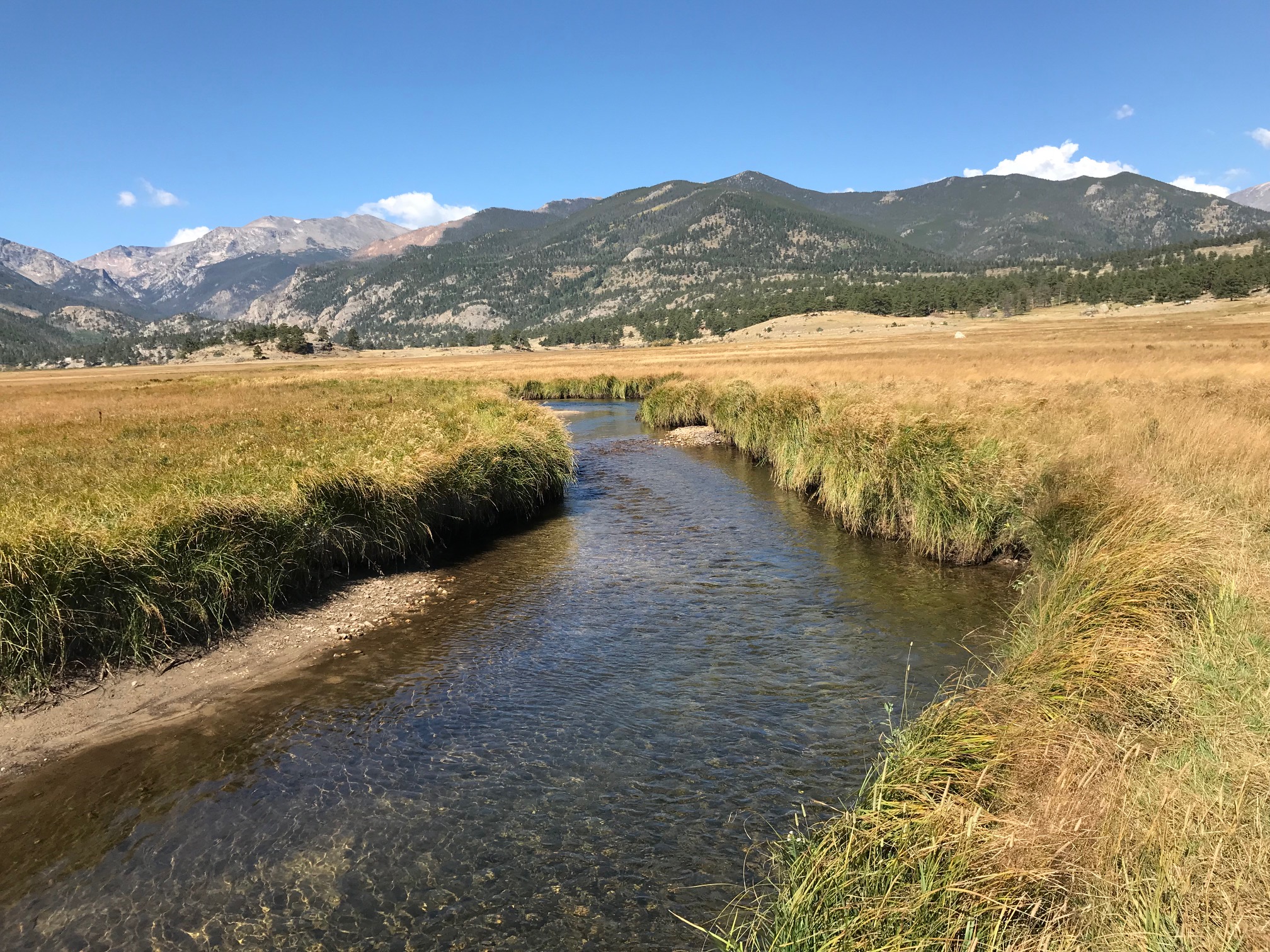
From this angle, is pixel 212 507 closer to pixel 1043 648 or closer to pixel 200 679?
pixel 200 679

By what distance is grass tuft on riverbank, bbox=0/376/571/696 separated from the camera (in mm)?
8984

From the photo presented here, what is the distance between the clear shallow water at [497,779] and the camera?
18.9ft

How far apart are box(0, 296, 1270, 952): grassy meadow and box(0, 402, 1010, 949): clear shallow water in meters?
0.94

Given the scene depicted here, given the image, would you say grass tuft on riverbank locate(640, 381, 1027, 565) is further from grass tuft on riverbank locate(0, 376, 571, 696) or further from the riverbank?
grass tuft on riverbank locate(0, 376, 571, 696)

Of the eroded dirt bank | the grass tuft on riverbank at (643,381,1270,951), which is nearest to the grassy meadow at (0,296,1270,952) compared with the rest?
the grass tuft on riverbank at (643,381,1270,951)

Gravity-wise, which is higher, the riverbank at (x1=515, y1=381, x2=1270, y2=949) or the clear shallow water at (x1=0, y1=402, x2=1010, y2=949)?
the riverbank at (x1=515, y1=381, x2=1270, y2=949)

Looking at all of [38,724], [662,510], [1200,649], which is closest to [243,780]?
[38,724]

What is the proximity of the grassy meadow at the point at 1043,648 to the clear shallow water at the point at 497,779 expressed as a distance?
0.94 meters

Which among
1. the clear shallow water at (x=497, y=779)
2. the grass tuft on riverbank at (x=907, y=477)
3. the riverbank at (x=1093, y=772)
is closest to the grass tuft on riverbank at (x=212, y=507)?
the clear shallow water at (x=497, y=779)

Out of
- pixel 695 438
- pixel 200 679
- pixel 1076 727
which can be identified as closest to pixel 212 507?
pixel 200 679

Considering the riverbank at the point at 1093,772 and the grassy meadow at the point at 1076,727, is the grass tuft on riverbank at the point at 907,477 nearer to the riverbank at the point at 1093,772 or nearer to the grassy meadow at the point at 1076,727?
the grassy meadow at the point at 1076,727

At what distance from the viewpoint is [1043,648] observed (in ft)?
23.2

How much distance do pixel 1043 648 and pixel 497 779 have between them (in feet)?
20.1

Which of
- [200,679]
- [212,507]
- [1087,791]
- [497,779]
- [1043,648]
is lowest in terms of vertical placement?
[497,779]
